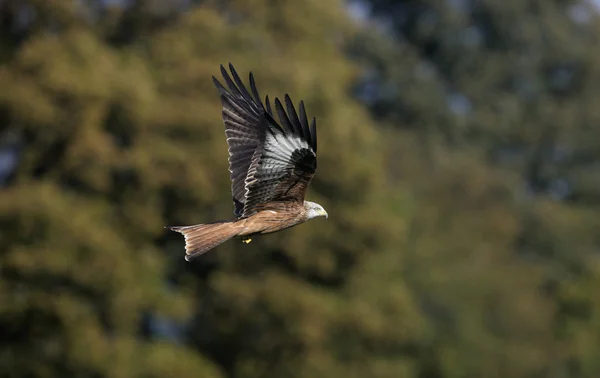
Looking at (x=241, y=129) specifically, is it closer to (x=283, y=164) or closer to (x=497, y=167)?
(x=283, y=164)

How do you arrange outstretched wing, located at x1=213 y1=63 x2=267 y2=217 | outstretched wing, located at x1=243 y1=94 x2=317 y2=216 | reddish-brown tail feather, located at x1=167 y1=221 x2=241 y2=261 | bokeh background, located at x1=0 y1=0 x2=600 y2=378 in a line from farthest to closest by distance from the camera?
1. bokeh background, located at x1=0 y1=0 x2=600 y2=378
2. outstretched wing, located at x1=213 y1=63 x2=267 y2=217
3. outstretched wing, located at x1=243 y1=94 x2=317 y2=216
4. reddish-brown tail feather, located at x1=167 y1=221 x2=241 y2=261

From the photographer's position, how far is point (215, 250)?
2681 cm

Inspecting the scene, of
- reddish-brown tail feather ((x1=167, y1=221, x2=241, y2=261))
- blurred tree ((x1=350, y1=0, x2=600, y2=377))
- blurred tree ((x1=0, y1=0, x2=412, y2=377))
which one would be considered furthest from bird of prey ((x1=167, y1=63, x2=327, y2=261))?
blurred tree ((x1=350, y1=0, x2=600, y2=377))

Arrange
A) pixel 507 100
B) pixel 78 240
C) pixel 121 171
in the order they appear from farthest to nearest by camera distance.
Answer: pixel 507 100, pixel 121 171, pixel 78 240

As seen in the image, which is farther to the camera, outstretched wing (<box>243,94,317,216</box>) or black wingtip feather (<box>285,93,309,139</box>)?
outstretched wing (<box>243,94,317,216</box>)

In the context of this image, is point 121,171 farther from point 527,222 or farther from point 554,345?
point 527,222

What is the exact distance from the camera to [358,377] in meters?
28.6

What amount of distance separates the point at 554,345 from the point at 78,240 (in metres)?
13.9

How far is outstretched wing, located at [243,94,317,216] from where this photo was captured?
10.5m

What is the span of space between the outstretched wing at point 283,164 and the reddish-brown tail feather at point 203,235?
0.36 metres

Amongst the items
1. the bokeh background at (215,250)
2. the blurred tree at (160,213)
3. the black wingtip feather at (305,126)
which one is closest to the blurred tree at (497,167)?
the bokeh background at (215,250)

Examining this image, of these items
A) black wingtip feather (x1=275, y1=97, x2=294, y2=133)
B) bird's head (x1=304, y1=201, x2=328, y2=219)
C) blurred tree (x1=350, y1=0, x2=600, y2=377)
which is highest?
blurred tree (x1=350, y1=0, x2=600, y2=377)

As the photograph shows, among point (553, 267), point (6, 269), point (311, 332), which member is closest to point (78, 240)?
point (6, 269)

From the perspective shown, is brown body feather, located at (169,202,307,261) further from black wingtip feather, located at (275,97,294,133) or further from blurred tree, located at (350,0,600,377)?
blurred tree, located at (350,0,600,377)
